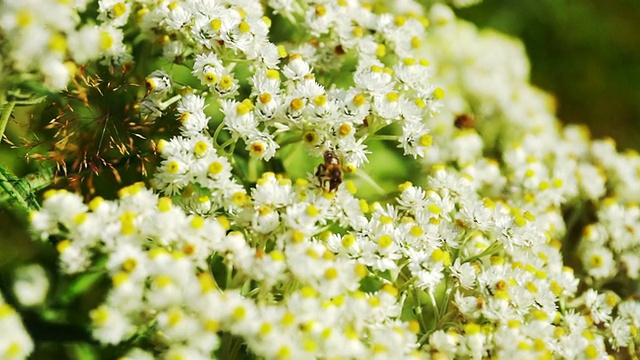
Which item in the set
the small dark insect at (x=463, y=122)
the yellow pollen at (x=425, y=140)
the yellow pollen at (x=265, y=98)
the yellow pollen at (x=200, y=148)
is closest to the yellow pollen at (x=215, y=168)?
the yellow pollen at (x=200, y=148)

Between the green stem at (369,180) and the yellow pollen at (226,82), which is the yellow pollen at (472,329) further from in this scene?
the yellow pollen at (226,82)

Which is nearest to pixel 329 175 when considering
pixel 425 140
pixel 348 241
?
pixel 348 241

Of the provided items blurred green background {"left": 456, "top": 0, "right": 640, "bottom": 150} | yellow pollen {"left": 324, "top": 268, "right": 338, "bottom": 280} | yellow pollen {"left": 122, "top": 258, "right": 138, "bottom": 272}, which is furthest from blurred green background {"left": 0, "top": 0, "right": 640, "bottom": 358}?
yellow pollen {"left": 122, "top": 258, "right": 138, "bottom": 272}

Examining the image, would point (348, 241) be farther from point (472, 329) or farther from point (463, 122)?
point (463, 122)

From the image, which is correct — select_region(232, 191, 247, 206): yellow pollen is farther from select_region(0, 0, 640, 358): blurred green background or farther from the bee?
select_region(0, 0, 640, 358): blurred green background

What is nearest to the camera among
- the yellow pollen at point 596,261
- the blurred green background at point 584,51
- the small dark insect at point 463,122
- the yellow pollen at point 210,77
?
the yellow pollen at point 210,77

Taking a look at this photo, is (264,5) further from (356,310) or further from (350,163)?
(356,310)

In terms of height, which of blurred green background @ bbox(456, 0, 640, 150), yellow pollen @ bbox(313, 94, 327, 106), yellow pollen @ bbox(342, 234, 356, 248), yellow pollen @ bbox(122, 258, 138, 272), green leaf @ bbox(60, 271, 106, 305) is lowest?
blurred green background @ bbox(456, 0, 640, 150)

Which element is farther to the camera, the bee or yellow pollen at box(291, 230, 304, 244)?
the bee
